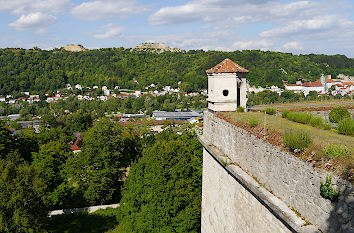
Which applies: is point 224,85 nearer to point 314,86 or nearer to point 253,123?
point 253,123

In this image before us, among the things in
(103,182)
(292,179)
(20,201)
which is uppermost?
(292,179)

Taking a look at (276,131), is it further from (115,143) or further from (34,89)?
(34,89)

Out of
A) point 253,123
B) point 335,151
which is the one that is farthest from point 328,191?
point 253,123

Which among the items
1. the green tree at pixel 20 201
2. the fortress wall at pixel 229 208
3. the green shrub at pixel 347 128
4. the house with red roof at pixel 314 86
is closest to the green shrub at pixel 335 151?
the fortress wall at pixel 229 208

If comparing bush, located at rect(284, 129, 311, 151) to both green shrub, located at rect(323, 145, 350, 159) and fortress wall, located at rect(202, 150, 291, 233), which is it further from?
fortress wall, located at rect(202, 150, 291, 233)

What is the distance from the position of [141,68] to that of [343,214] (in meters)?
171

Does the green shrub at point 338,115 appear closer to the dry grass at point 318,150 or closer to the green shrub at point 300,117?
the green shrub at point 300,117

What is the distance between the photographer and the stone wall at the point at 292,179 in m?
4.90

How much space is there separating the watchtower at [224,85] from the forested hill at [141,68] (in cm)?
9688

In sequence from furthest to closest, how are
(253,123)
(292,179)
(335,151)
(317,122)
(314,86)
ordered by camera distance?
(314,86) → (317,122) → (253,123) → (292,179) → (335,151)

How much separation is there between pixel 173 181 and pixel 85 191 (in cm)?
1002

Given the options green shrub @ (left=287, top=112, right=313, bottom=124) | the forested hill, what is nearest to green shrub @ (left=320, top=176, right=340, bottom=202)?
green shrub @ (left=287, top=112, right=313, bottom=124)

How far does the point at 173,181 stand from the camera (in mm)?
20766

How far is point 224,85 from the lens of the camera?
11648 mm
